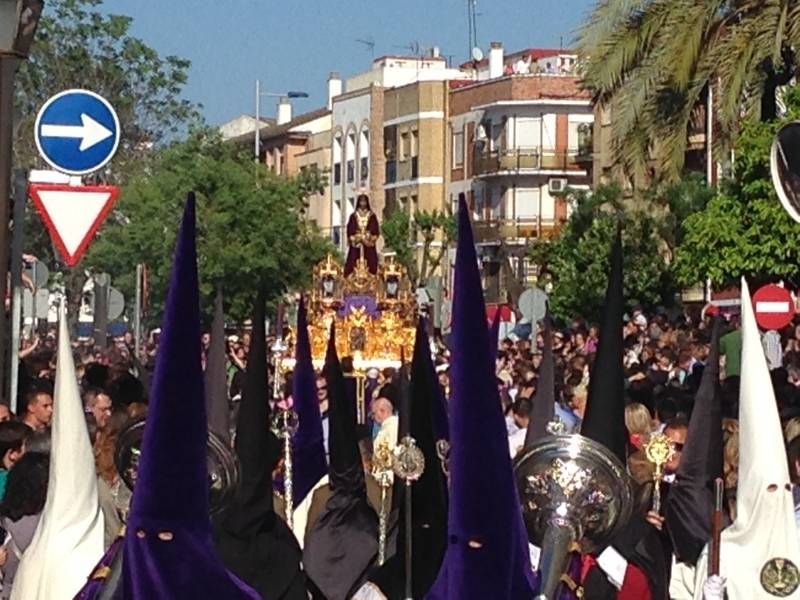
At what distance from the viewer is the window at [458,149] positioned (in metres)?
85.2

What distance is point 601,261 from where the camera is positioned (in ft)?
165

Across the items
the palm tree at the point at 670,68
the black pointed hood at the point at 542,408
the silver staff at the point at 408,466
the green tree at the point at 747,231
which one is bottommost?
the silver staff at the point at 408,466

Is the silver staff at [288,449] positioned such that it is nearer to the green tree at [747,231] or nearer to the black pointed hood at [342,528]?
the black pointed hood at [342,528]

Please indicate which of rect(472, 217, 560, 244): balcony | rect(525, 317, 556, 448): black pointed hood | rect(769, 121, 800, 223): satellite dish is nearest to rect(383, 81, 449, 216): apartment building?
rect(472, 217, 560, 244): balcony

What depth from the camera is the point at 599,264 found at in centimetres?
5016

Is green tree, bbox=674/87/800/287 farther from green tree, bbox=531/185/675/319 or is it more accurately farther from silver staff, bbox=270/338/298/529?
silver staff, bbox=270/338/298/529

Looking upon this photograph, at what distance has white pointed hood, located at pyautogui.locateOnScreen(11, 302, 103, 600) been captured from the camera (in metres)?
8.81

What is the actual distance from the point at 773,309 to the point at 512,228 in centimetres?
5547

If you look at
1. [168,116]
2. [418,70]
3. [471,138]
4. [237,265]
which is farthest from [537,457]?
[418,70]

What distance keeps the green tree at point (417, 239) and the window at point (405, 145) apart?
8.78m

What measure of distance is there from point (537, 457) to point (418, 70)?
86.9 meters

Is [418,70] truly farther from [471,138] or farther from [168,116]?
[168,116]

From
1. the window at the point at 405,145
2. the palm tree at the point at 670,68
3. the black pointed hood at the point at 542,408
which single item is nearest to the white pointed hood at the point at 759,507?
the black pointed hood at the point at 542,408

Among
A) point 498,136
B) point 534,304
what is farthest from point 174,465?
point 498,136
